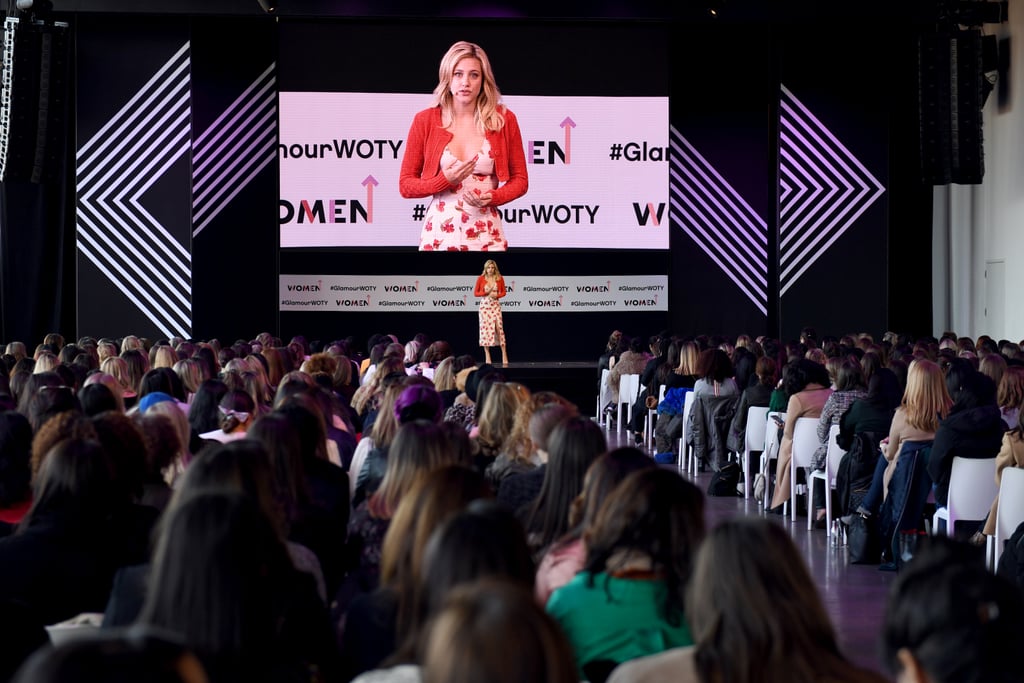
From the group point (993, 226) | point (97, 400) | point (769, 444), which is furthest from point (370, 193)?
point (97, 400)

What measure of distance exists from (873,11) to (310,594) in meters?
14.4

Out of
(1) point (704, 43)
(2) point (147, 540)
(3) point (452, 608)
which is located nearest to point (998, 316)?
(1) point (704, 43)

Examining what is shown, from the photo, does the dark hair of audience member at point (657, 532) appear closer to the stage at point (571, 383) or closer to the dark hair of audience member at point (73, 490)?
the dark hair of audience member at point (73, 490)

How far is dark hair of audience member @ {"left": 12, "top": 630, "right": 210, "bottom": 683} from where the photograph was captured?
120cm

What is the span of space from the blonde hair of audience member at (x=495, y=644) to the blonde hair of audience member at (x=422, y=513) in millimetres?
1169

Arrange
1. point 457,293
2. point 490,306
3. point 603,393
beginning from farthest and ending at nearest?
point 457,293 → point 490,306 → point 603,393

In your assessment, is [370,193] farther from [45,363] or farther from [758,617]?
[758,617]

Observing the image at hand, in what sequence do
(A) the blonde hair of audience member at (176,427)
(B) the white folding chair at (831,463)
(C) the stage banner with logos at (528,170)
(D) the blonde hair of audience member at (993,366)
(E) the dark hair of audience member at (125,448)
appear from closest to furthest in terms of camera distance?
(E) the dark hair of audience member at (125,448)
(A) the blonde hair of audience member at (176,427)
(B) the white folding chair at (831,463)
(D) the blonde hair of audience member at (993,366)
(C) the stage banner with logos at (528,170)

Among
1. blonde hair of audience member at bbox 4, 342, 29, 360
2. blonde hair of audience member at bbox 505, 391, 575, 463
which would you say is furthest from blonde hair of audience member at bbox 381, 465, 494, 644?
blonde hair of audience member at bbox 4, 342, 29, 360

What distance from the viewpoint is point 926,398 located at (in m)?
6.57

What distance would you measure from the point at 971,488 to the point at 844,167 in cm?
1132

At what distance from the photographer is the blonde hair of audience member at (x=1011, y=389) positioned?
704 centimetres

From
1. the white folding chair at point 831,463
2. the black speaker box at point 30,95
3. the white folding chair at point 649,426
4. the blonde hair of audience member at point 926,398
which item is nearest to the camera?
the blonde hair of audience member at point 926,398

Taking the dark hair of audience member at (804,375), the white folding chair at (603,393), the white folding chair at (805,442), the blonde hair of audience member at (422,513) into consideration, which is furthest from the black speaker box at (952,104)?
the blonde hair of audience member at (422,513)
